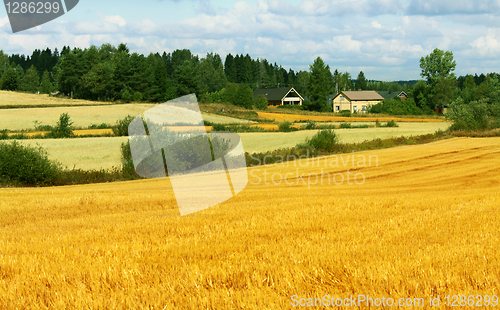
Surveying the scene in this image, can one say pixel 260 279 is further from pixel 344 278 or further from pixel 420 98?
pixel 420 98

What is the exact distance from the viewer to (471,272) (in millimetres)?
3344

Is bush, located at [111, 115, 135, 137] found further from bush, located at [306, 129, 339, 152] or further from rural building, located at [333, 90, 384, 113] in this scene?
rural building, located at [333, 90, 384, 113]

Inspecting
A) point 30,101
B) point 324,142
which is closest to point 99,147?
point 324,142

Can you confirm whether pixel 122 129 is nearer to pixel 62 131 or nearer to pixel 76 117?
pixel 62 131

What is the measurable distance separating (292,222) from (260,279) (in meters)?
2.75

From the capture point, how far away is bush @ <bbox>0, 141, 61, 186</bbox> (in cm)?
2008

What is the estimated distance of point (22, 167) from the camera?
2028 cm

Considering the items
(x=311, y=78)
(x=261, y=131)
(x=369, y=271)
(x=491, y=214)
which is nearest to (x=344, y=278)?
(x=369, y=271)
